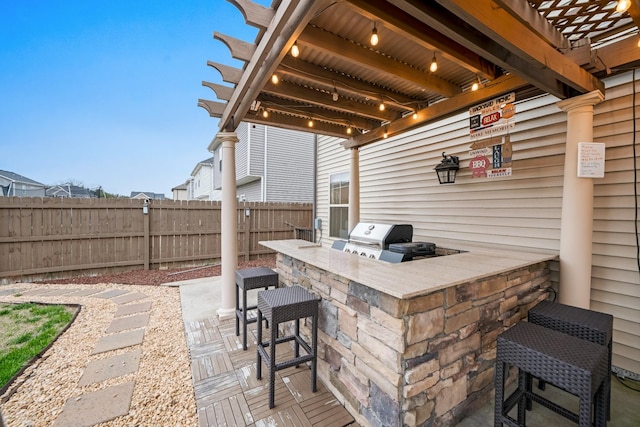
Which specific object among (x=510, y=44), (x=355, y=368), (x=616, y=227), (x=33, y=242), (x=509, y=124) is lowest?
(x=355, y=368)

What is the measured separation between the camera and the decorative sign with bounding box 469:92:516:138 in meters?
2.51

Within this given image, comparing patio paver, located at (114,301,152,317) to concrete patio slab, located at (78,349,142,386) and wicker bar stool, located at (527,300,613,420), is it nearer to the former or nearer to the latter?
concrete patio slab, located at (78,349,142,386)

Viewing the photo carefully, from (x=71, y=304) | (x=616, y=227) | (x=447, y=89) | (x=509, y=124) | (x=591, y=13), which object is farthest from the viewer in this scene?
(x=71, y=304)

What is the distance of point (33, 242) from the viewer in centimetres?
511

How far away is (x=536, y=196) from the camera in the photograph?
2902 mm

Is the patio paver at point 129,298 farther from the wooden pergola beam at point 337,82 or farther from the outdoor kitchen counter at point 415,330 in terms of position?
the wooden pergola beam at point 337,82

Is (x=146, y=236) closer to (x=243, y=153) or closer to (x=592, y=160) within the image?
(x=243, y=153)

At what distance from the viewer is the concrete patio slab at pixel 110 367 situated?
2297 mm

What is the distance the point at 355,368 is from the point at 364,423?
0.34 m

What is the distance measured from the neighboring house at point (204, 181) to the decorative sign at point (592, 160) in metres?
15.5

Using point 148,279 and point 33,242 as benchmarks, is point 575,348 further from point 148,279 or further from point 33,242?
point 33,242

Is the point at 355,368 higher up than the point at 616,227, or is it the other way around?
the point at 616,227

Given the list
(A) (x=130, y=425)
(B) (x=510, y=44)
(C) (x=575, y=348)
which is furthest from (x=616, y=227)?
(A) (x=130, y=425)

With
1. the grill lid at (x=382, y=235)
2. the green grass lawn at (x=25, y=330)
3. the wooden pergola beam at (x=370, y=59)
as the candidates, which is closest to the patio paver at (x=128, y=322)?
the green grass lawn at (x=25, y=330)
